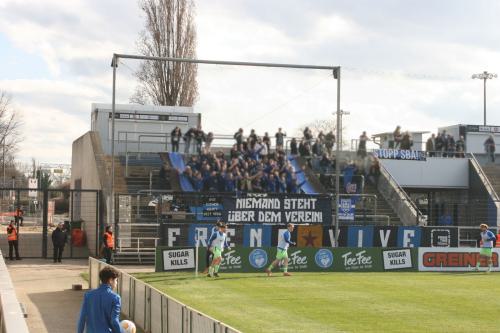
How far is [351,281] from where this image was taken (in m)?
27.7

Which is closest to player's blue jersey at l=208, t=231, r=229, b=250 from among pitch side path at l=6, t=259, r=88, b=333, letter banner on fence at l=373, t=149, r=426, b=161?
pitch side path at l=6, t=259, r=88, b=333

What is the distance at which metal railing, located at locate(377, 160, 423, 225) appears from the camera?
4109 centimetres

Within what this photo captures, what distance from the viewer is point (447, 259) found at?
3278cm

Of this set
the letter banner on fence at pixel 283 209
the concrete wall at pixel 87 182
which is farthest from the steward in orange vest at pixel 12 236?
the letter banner on fence at pixel 283 209

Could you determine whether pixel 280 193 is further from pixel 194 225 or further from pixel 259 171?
pixel 194 225

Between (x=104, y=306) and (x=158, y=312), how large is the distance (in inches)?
210

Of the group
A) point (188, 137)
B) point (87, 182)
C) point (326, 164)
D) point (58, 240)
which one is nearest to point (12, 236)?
point (58, 240)

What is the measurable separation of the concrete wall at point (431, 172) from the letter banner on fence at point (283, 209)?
385 inches

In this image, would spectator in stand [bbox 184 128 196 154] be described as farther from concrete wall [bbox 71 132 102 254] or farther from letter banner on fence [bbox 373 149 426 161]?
letter banner on fence [bbox 373 149 426 161]

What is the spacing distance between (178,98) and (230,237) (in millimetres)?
29008

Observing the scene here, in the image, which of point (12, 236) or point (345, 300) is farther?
point (12, 236)

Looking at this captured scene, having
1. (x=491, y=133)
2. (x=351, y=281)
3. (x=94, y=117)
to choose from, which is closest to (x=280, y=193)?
(x=351, y=281)

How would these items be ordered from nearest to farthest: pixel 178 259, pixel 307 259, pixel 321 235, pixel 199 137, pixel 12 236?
pixel 178 259
pixel 307 259
pixel 12 236
pixel 321 235
pixel 199 137

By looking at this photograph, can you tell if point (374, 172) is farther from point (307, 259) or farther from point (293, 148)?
point (307, 259)
